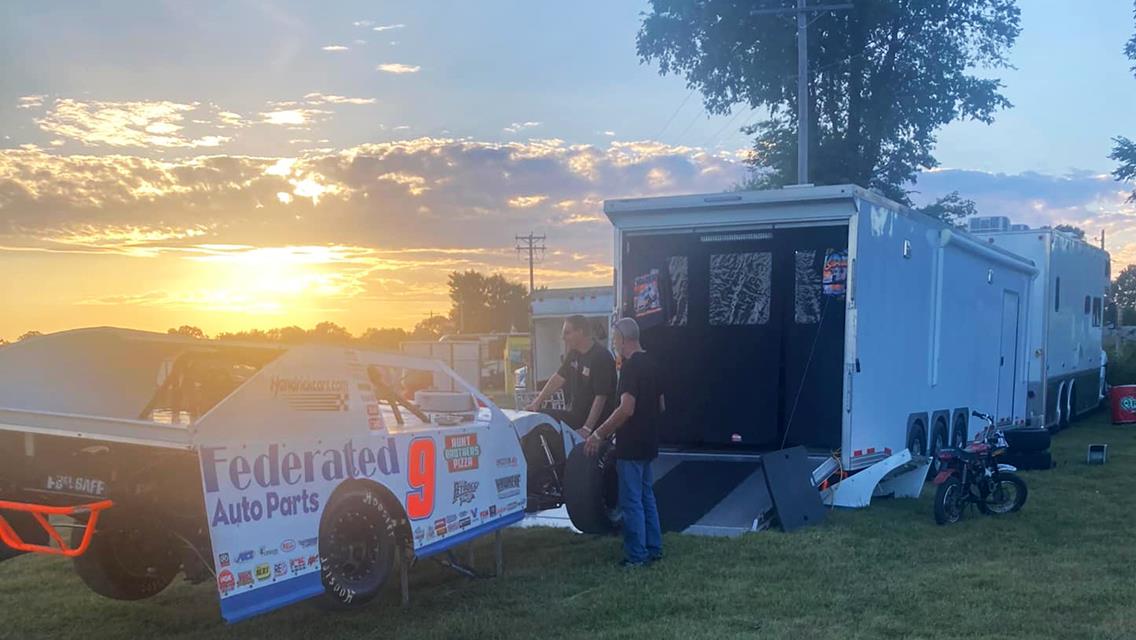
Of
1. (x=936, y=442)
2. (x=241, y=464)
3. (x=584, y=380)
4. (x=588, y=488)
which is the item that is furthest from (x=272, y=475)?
(x=936, y=442)

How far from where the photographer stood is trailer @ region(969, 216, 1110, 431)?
16516 mm

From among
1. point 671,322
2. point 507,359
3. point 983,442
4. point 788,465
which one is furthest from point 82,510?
point 507,359

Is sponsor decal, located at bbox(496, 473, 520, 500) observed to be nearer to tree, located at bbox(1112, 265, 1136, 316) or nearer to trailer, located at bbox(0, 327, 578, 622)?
trailer, located at bbox(0, 327, 578, 622)

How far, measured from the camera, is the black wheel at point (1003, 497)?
947cm

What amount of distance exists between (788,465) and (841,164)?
1941 cm

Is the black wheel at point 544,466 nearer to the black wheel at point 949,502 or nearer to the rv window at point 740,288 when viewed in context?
the rv window at point 740,288

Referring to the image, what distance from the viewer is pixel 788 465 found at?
333 inches

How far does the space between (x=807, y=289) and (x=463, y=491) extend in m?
4.55

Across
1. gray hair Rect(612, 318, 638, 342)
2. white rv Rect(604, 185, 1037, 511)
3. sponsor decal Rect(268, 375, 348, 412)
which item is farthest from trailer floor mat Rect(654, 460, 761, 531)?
sponsor decal Rect(268, 375, 348, 412)

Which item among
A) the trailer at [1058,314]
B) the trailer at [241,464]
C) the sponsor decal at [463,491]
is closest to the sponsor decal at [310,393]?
the trailer at [241,464]

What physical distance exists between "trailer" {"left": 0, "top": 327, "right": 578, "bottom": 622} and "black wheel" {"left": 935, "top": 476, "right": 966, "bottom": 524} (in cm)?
420

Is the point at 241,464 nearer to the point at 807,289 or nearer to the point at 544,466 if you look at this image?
the point at 544,466

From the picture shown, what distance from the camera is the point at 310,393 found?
524cm

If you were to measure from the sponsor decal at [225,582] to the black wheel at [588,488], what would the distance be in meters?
3.36
